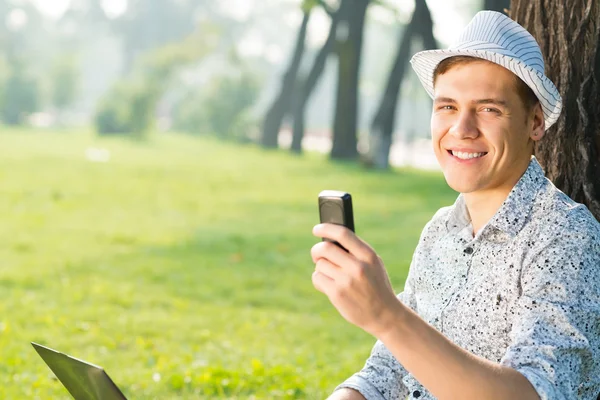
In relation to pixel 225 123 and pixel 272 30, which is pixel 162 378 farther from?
pixel 272 30

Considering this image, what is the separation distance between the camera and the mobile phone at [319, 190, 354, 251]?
176 cm

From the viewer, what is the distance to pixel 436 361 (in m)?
1.83

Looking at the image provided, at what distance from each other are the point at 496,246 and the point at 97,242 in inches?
337

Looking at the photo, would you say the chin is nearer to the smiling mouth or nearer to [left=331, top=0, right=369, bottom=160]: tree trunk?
the smiling mouth

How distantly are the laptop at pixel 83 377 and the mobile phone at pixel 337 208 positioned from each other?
0.64 m

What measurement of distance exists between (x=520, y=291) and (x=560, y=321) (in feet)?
0.60

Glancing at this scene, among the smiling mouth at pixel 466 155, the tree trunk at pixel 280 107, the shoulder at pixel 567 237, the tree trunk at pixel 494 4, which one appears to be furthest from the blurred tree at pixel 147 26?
the shoulder at pixel 567 237

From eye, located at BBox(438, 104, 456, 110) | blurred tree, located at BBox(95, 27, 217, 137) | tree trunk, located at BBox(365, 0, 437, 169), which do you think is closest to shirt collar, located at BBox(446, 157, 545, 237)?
eye, located at BBox(438, 104, 456, 110)

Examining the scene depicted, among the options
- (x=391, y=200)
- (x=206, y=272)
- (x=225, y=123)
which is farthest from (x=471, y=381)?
(x=225, y=123)

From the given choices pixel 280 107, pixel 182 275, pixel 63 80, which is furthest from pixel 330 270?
pixel 63 80

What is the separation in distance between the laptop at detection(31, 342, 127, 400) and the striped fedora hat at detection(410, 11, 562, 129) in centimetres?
110

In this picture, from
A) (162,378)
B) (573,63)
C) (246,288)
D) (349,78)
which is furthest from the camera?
(349,78)

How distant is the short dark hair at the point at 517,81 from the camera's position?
86.9 inches

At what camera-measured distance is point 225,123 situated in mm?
32469
